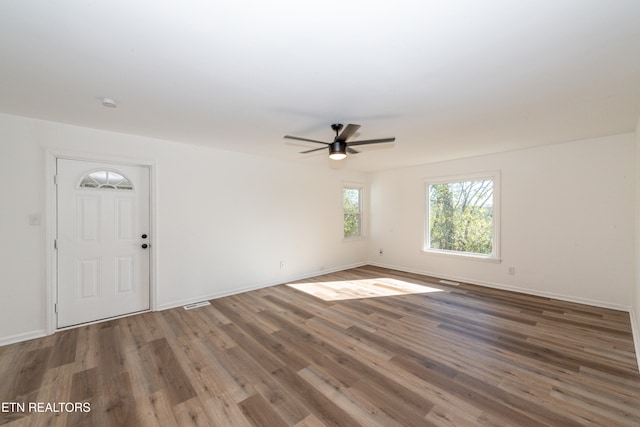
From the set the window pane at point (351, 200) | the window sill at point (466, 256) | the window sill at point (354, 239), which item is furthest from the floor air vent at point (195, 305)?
the window sill at point (466, 256)

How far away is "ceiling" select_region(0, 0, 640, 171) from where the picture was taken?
1.41 metres

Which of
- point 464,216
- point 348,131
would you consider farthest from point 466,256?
point 348,131

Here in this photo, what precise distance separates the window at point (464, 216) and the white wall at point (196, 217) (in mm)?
1832

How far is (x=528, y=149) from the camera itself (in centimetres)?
434

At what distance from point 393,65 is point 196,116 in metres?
2.14

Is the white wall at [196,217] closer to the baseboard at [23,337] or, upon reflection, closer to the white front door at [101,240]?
the baseboard at [23,337]

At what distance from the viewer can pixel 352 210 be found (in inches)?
261

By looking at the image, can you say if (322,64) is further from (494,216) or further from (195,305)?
(494,216)

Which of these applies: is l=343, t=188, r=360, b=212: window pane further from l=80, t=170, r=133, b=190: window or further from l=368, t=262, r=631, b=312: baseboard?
l=80, t=170, r=133, b=190: window

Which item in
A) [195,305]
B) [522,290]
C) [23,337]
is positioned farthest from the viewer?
[522,290]

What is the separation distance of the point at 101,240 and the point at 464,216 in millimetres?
6077

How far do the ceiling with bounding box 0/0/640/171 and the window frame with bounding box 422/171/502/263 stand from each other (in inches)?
61.5

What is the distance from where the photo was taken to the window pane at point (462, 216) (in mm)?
4926

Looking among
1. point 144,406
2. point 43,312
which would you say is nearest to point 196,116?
point 144,406
